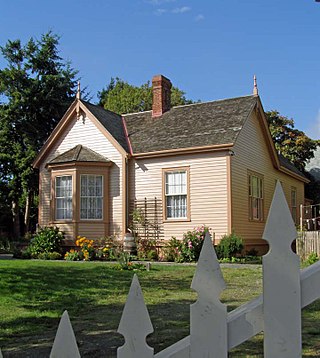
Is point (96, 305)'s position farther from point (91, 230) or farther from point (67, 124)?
point (67, 124)

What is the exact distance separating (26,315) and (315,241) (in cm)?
1072

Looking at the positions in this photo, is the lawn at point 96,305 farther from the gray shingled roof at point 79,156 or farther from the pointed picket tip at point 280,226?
the gray shingled roof at point 79,156

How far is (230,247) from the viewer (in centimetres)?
1755

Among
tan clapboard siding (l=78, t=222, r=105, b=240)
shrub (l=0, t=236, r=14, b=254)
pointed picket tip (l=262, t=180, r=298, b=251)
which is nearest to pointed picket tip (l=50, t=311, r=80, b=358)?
pointed picket tip (l=262, t=180, r=298, b=251)

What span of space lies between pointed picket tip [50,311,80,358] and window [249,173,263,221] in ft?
63.8

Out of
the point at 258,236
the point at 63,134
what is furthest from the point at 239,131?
the point at 63,134

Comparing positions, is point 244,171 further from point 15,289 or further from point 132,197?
point 15,289

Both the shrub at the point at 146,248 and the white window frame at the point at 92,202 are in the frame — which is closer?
the shrub at the point at 146,248

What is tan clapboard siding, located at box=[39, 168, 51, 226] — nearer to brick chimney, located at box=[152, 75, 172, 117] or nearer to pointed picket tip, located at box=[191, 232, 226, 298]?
brick chimney, located at box=[152, 75, 172, 117]

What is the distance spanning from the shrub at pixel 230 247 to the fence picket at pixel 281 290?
15982 mm

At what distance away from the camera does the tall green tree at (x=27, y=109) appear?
3331cm

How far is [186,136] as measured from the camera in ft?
66.6

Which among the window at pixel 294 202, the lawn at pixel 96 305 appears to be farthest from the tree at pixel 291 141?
the lawn at pixel 96 305

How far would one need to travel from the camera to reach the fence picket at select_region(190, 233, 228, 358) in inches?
70.8
